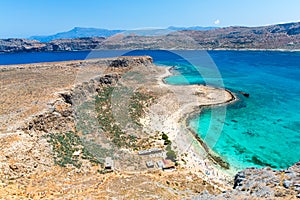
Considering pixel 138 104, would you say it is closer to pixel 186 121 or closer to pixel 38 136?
pixel 186 121

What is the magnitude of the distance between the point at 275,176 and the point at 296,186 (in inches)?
59.6

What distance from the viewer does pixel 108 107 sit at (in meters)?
40.2

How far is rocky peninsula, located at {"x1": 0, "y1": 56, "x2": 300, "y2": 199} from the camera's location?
16.7m

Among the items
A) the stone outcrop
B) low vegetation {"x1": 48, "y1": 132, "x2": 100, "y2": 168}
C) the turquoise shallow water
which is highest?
the stone outcrop

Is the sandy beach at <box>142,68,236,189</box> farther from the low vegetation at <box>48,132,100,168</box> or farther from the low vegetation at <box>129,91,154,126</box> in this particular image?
the low vegetation at <box>48,132,100,168</box>

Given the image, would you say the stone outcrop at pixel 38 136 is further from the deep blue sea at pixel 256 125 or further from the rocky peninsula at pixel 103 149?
the deep blue sea at pixel 256 125

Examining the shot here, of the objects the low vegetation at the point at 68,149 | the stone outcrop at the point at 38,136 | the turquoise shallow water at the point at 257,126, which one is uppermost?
the stone outcrop at the point at 38,136

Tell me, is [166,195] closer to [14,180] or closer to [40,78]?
[14,180]

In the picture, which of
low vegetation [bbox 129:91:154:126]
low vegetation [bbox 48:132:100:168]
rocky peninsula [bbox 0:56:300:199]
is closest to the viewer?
rocky peninsula [bbox 0:56:300:199]

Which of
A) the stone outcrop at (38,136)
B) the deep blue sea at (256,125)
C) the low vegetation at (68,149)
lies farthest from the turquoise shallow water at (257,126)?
the stone outcrop at (38,136)

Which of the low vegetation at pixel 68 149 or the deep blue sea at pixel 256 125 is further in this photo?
the deep blue sea at pixel 256 125

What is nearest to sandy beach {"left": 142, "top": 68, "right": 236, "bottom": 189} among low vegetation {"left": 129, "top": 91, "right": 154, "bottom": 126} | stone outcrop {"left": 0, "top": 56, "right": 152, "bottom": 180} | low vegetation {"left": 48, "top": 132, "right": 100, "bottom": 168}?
low vegetation {"left": 129, "top": 91, "right": 154, "bottom": 126}

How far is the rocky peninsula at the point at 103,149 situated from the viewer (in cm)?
1672

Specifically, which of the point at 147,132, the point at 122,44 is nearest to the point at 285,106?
the point at 147,132
